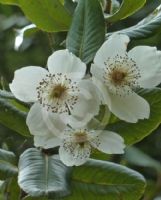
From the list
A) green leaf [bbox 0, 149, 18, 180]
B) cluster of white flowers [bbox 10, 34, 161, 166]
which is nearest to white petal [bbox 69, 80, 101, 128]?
cluster of white flowers [bbox 10, 34, 161, 166]

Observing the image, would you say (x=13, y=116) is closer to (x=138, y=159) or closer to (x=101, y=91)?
(x=101, y=91)

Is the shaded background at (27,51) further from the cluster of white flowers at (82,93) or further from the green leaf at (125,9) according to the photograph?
the cluster of white flowers at (82,93)

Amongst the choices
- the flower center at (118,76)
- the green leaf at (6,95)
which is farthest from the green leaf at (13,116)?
the flower center at (118,76)

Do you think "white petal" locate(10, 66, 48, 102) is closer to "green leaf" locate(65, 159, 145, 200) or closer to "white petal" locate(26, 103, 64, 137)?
"white petal" locate(26, 103, 64, 137)

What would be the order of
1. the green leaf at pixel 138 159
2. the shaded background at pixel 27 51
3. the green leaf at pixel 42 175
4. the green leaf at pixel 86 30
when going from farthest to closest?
the shaded background at pixel 27 51 < the green leaf at pixel 138 159 < the green leaf at pixel 86 30 < the green leaf at pixel 42 175

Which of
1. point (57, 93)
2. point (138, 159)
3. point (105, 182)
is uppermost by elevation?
point (57, 93)

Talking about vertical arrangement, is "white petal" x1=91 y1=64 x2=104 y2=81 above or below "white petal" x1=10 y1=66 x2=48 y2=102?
above

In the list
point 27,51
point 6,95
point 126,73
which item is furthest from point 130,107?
point 27,51
